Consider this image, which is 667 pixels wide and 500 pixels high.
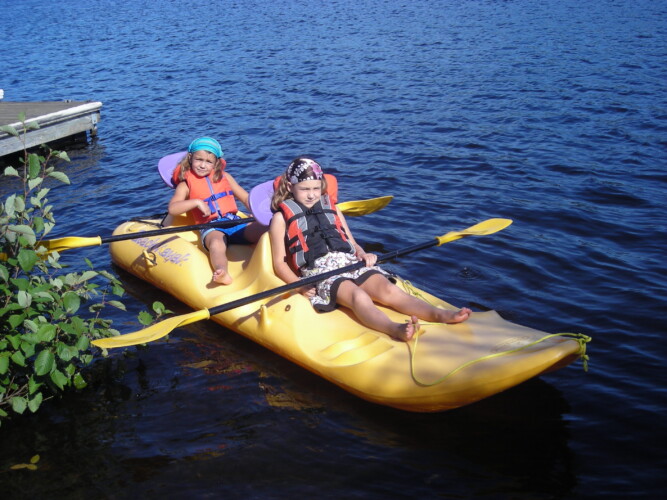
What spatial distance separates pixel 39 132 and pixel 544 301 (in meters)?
8.04

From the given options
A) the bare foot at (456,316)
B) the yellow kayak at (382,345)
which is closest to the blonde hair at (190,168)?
the yellow kayak at (382,345)

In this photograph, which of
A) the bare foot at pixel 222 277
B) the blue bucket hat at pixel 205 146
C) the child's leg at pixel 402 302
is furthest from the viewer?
the blue bucket hat at pixel 205 146

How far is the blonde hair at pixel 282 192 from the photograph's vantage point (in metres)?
4.84

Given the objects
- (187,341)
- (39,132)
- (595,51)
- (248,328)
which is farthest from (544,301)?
(595,51)

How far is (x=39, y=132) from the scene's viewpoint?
10.2m

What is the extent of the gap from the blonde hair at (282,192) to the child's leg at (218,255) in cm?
64

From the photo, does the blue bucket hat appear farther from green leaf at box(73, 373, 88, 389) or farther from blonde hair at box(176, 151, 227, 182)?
green leaf at box(73, 373, 88, 389)

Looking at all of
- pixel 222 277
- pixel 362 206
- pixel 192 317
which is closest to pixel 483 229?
pixel 362 206

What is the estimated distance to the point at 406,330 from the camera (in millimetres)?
3938

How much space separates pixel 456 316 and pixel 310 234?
1.23 m

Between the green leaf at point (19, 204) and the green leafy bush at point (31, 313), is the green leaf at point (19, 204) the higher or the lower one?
the higher one

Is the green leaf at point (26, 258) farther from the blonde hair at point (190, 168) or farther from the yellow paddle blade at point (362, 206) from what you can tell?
the yellow paddle blade at point (362, 206)

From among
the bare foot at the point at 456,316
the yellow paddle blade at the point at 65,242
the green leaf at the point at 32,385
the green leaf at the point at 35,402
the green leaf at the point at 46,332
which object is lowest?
the green leaf at the point at 35,402

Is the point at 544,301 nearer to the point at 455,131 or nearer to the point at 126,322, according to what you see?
the point at 126,322
